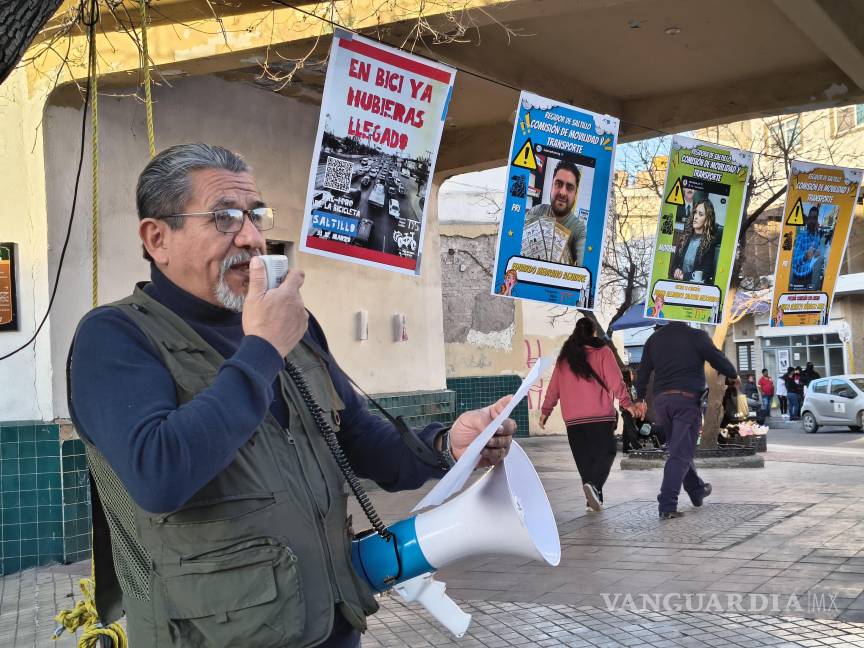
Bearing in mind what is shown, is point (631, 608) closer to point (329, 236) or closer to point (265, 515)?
point (329, 236)

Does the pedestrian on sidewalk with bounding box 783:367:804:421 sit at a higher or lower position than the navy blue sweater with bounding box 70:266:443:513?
lower

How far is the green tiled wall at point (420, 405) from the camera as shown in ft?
37.0

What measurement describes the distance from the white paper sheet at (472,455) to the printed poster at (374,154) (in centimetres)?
444

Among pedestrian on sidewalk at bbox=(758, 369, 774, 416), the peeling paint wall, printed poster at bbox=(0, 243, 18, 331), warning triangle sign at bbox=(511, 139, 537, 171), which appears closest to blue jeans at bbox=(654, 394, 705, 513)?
warning triangle sign at bbox=(511, 139, 537, 171)

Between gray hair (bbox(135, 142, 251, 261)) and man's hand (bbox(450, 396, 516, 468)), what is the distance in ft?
2.73

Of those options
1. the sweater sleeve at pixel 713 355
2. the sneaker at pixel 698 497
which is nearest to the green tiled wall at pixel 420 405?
the sneaker at pixel 698 497

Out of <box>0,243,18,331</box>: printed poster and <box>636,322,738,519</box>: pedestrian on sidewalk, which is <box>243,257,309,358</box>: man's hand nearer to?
<box>0,243,18,331</box>: printed poster

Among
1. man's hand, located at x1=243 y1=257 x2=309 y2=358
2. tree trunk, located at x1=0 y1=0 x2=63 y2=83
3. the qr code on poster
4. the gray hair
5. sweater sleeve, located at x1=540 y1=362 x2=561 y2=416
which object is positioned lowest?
sweater sleeve, located at x1=540 y1=362 x2=561 y2=416

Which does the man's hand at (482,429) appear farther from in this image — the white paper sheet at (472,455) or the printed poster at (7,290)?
the printed poster at (7,290)

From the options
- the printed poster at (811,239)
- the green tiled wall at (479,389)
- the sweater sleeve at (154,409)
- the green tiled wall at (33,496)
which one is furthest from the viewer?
Answer: the green tiled wall at (479,389)

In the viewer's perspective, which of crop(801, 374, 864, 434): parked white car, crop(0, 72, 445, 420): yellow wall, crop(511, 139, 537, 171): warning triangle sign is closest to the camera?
crop(0, 72, 445, 420): yellow wall

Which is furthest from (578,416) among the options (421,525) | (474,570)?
(421,525)

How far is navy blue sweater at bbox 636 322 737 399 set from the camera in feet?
29.9

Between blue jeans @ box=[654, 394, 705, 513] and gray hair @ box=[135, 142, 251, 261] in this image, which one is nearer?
→ gray hair @ box=[135, 142, 251, 261]
